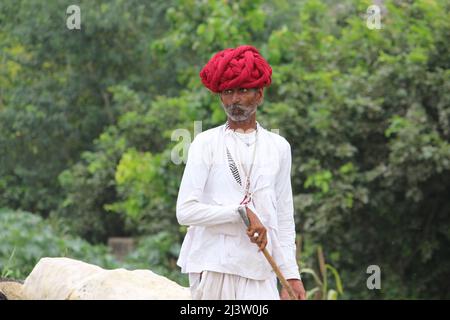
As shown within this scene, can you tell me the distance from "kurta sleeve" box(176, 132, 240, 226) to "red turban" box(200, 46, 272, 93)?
243mm

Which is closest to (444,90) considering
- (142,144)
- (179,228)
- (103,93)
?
(179,228)

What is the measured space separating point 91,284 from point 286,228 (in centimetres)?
99

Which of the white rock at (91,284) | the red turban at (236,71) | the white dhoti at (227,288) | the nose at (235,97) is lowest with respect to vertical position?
the white rock at (91,284)

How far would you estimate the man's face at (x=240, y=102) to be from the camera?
428cm

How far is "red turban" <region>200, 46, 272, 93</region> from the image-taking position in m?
4.23

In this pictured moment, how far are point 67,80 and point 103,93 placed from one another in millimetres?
679

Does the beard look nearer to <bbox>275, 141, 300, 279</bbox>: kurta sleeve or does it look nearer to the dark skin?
the dark skin

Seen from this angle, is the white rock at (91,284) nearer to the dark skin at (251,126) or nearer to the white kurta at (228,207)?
the white kurta at (228,207)

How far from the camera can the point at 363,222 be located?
40.3ft

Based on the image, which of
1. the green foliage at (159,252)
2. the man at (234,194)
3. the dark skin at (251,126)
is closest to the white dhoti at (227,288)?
the man at (234,194)

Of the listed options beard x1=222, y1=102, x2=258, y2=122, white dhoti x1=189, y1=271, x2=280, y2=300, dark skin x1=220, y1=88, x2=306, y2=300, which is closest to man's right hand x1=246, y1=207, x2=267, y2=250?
dark skin x1=220, y1=88, x2=306, y2=300

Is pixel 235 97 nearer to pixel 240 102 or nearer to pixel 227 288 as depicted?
pixel 240 102

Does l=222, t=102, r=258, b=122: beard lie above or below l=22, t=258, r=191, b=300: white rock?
above

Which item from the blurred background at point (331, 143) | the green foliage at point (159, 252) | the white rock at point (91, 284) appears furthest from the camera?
the green foliage at point (159, 252)
